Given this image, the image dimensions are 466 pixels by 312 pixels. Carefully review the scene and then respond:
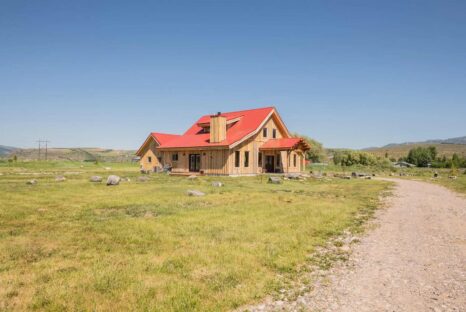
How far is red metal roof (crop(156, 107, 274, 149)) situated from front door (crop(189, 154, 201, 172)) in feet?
5.01

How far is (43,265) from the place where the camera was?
6.41m

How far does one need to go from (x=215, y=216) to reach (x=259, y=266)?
494 centimetres

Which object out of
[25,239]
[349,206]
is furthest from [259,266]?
[349,206]

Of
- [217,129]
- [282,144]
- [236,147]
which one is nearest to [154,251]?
[236,147]

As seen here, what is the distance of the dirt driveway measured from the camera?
16.2ft

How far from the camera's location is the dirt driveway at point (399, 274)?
16.2ft

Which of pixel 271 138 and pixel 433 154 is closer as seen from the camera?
pixel 271 138

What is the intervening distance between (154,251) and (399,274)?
5.12m

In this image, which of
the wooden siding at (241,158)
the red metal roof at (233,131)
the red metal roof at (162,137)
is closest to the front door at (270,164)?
the wooden siding at (241,158)

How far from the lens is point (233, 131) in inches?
1494

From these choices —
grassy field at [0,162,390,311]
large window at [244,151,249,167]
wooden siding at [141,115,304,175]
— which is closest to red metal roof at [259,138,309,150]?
wooden siding at [141,115,304,175]

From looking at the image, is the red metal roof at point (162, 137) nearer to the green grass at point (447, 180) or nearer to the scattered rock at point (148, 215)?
the green grass at point (447, 180)

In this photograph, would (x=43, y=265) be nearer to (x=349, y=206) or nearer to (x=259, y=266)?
(x=259, y=266)

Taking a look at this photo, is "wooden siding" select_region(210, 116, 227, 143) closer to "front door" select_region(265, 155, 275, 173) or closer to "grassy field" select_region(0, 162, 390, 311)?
"front door" select_region(265, 155, 275, 173)
